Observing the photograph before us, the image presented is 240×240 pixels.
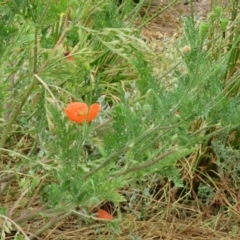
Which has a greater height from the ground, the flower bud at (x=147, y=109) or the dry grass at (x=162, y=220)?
the flower bud at (x=147, y=109)

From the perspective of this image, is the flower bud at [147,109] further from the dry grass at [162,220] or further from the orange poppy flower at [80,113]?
the dry grass at [162,220]

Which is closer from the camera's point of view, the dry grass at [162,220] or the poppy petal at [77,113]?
the poppy petal at [77,113]

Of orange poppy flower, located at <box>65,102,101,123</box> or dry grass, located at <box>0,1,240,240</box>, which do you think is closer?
orange poppy flower, located at <box>65,102,101,123</box>

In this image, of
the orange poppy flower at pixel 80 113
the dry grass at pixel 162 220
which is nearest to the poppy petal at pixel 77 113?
the orange poppy flower at pixel 80 113

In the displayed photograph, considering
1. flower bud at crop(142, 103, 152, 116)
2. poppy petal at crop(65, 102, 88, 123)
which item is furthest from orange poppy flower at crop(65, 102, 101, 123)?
flower bud at crop(142, 103, 152, 116)

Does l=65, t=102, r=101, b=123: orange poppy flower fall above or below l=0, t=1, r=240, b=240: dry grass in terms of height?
above

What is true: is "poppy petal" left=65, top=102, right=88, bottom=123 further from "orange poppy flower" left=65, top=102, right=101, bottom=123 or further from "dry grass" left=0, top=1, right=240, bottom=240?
"dry grass" left=0, top=1, right=240, bottom=240

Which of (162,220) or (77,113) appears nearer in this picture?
(77,113)

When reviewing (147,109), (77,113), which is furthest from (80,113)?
(147,109)

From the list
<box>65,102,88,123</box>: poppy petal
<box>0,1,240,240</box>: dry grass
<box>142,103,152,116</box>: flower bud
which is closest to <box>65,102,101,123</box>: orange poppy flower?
<box>65,102,88,123</box>: poppy petal

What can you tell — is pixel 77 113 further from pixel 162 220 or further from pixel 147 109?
pixel 162 220

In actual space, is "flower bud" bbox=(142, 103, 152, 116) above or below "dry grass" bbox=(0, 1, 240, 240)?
above

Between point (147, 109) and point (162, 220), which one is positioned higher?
point (147, 109)

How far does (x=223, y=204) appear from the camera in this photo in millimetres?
2375
